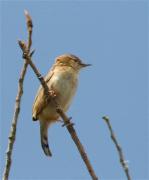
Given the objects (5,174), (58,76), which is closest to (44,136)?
(58,76)

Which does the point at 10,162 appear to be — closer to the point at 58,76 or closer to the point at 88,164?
the point at 88,164

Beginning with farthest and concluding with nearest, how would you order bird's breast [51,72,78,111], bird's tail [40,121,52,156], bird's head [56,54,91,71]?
bird's head [56,54,91,71], bird's tail [40,121,52,156], bird's breast [51,72,78,111]

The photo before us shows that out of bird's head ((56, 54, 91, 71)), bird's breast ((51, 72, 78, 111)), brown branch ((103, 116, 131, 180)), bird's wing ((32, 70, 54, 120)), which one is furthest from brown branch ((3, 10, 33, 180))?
bird's head ((56, 54, 91, 71))

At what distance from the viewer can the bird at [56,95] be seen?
7.06 meters

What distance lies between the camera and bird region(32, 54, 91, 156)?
23.2 ft

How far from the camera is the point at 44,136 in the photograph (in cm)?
744

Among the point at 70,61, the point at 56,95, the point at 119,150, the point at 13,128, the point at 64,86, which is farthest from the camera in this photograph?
the point at 70,61

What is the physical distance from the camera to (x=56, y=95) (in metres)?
7.12

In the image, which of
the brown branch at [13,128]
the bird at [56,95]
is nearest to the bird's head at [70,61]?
the bird at [56,95]

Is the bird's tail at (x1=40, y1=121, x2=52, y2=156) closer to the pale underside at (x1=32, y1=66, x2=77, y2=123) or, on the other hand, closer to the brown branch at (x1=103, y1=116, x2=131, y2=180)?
the pale underside at (x1=32, y1=66, x2=77, y2=123)

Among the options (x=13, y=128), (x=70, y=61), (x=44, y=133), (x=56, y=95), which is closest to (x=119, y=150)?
(x=13, y=128)

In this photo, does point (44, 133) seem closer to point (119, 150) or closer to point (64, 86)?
point (64, 86)

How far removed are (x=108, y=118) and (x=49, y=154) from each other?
4.40 meters

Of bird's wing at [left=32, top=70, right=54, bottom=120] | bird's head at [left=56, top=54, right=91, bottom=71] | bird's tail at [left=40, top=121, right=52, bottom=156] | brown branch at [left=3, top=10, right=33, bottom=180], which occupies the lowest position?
brown branch at [left=3, top=10, right=33, bottom=180]
